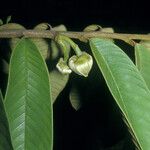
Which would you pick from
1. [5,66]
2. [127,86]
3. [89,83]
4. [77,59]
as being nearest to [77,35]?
[77,59]

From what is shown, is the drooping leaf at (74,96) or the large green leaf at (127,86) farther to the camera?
the drooping leaf at (74,96)

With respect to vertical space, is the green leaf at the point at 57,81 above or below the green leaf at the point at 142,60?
below

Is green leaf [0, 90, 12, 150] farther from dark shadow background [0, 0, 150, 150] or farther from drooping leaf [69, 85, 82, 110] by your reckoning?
drooping leaf [69, 85, 82, 110]

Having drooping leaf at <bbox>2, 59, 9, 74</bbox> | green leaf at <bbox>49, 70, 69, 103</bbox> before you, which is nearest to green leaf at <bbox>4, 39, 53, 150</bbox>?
green leaf at <bbox>49, 70, 69, 103</bbox>


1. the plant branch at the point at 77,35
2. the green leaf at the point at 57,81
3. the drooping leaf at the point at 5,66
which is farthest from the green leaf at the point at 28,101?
the drooping leaf at the point at 5,66

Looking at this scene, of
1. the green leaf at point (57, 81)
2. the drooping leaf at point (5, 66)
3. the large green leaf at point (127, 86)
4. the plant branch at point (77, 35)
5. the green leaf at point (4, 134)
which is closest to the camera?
the green leaf at point (4, 134)

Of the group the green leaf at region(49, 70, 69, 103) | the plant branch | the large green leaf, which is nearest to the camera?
the large green leaf

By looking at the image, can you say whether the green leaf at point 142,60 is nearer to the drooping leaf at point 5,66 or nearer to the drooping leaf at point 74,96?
the drooping leaf at point 74,96

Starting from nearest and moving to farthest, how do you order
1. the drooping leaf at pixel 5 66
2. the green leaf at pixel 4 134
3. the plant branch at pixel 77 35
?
1. the green leaf at pixel 4 134
2. the plant branch at pixel 77 35
3. the drooping leaf at pixel 5 66
